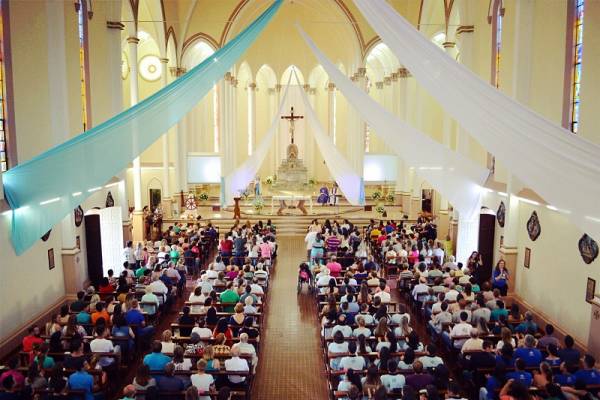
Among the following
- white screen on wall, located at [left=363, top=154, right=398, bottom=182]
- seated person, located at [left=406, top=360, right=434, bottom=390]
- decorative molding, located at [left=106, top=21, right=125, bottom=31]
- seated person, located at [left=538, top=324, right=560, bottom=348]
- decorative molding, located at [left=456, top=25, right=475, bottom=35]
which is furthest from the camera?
white screen on wall, located at [left=363, top=154, right=398, bottom=182]

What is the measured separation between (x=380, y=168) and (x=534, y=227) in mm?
15401

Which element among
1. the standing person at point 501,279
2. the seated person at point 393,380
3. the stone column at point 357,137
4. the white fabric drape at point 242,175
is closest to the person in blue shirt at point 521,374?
the seated person at point 393,380

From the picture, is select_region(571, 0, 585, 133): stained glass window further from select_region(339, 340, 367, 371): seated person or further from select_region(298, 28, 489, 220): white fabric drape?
select_region(339, 340, 367, 371): seated person

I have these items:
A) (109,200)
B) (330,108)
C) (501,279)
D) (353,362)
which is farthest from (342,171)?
(330,108)

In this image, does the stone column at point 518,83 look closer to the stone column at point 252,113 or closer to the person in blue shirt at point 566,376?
the person in blue shirt at point 566,376

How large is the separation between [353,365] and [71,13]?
1187 cm

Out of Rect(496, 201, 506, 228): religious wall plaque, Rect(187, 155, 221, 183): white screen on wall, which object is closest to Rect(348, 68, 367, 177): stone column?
Rect(187, 155, 221, 183): white screen on wall

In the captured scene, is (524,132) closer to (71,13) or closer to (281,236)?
(71,13)

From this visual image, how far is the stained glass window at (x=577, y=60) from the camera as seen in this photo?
33.3 feet

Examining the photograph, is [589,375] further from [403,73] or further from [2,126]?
[403,73]

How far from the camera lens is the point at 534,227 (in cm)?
1162

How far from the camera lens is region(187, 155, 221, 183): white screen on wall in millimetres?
25734

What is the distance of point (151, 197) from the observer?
2522cm

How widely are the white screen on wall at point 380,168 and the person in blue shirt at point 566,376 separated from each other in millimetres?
20293
